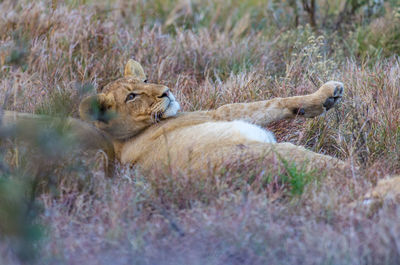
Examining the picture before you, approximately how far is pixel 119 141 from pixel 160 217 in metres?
1.83

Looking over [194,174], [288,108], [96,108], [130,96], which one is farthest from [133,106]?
[194,174]

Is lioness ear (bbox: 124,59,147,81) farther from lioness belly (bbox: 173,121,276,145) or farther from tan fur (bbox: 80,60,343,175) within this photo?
lioness belly (bbox: 173,121,276,145)

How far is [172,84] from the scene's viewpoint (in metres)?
6.38

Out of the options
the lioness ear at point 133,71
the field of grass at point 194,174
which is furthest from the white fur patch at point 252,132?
the lioness ear at point 133,71

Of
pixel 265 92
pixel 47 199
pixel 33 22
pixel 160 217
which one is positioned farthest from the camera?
pixel 33 22

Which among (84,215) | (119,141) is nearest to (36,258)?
(84,215)

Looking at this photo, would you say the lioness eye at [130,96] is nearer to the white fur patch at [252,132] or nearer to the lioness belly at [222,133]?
the lioness belly at [222,133]

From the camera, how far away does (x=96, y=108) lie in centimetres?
462

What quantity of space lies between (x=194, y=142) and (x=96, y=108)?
0.79 m

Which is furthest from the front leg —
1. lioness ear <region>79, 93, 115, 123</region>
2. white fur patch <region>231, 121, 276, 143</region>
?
lioness ear <region>79, 93, 115, 123</region>

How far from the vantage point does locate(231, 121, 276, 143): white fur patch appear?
4402mm

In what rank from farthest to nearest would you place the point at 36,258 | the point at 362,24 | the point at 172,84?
the point at 362,24 → the point at 172,84 → the point at 36,258

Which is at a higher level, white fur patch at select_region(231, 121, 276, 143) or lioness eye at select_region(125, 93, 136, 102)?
lioness eye at select_region(125, 93, 136, 102)

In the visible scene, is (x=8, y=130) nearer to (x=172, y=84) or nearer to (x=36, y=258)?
(x=36, y=258)
